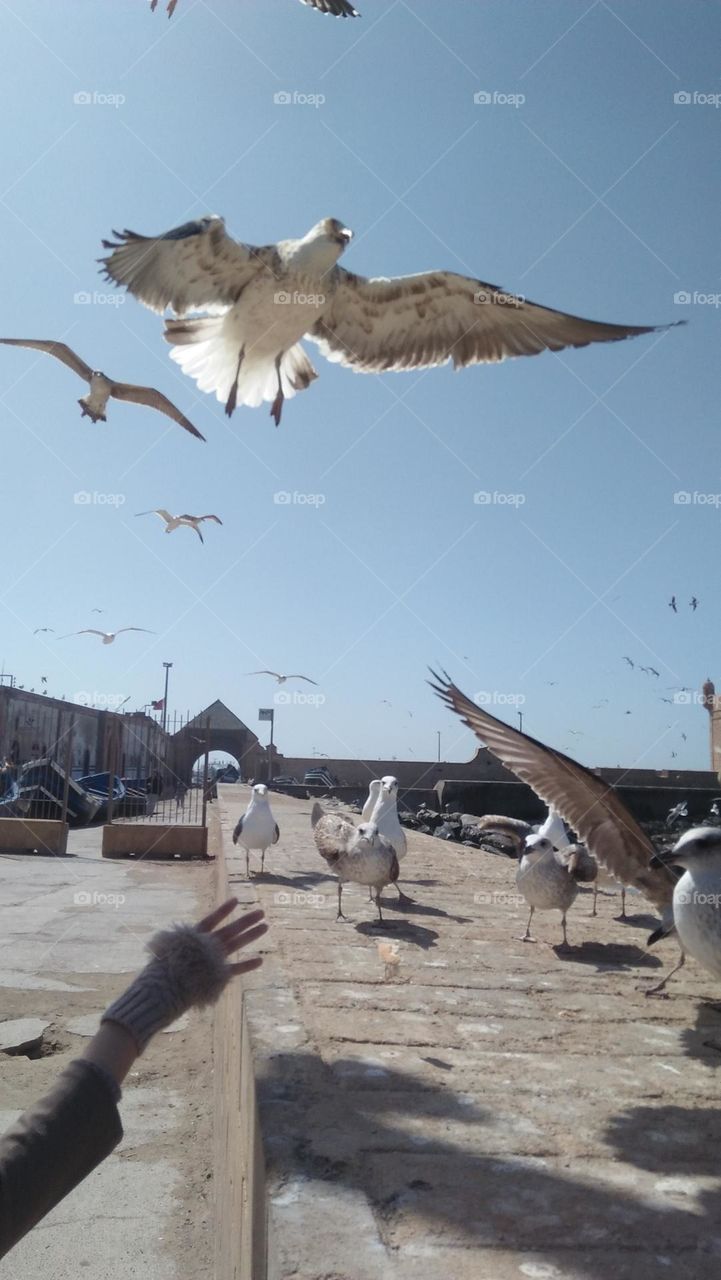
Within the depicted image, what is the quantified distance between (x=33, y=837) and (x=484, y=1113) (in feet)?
38.4

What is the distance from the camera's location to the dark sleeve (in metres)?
1.01

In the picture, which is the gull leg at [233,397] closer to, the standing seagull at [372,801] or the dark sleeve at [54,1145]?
A: the standing seagull at [372,801]

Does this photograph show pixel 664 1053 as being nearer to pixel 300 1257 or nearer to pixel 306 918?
pixel 300 1257

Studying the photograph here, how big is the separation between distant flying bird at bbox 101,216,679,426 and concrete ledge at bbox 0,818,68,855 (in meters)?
9.19

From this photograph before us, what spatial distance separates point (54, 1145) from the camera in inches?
41.2

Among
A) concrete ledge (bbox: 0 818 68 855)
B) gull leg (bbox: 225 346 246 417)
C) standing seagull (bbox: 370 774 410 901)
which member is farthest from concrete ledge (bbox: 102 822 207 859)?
→ gull leg (bbox: 225 346 246 417)

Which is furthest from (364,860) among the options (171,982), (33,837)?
(33,837)

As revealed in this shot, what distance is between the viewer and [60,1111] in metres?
1.07

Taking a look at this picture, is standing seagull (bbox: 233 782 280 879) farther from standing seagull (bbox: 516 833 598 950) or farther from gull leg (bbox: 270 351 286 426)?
gull leg (bbox: 270 351 286 426)

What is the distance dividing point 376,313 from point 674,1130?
4481mm

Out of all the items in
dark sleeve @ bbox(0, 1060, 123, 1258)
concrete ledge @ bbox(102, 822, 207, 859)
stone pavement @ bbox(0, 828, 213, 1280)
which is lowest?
stone pavement @ bbox(0, 828, 213, 1280)

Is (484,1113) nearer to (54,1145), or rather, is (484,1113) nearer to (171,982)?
(171,982)

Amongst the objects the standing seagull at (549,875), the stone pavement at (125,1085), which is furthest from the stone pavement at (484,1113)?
the stone pavement at (125,1085)

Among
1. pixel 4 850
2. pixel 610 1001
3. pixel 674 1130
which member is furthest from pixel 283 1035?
pixel 4 850
